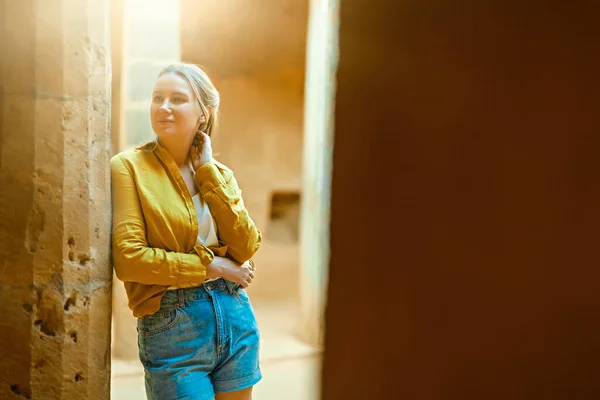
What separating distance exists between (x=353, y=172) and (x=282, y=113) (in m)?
6.72

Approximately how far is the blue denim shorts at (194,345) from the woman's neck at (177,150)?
473 millimetres

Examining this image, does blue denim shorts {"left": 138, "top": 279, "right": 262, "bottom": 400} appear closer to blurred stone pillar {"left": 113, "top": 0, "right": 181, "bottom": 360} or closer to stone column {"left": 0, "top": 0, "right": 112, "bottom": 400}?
stone column {"left": 0, "top": 0, "right": 112, "bottom": 400}

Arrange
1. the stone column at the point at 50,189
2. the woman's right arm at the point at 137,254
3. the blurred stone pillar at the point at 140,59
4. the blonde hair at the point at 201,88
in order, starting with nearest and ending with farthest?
1. the stone column at the point at 50,189
2. the woman's right arm at the point at 137,254
3. the blonde hair at the point at 201,88
4. the blurred stone pillar at the point at 140,59

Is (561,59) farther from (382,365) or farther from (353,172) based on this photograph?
(382,365)

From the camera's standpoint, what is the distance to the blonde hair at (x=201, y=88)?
2150mm

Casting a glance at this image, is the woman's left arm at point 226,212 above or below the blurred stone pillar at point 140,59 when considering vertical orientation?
below

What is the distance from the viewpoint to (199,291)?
2.02 metres

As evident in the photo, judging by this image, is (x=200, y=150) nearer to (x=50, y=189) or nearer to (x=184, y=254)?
(x=184, y=254)

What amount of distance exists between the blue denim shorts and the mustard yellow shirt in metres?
0.07

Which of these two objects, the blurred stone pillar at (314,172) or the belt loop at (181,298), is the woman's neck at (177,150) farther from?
the blurred stone pillar at (314,172)

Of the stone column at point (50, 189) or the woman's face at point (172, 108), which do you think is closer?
the stone column at point (50, 189)

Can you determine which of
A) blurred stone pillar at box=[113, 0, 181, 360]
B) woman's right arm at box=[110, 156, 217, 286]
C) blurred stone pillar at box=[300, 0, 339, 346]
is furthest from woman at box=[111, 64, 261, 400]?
blurred stone pillar at box=[300, 0, 339, 346]

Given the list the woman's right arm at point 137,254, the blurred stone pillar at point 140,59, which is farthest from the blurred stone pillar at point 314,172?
the woman's right arm at point 137,254

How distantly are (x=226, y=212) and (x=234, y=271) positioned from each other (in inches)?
8.4
